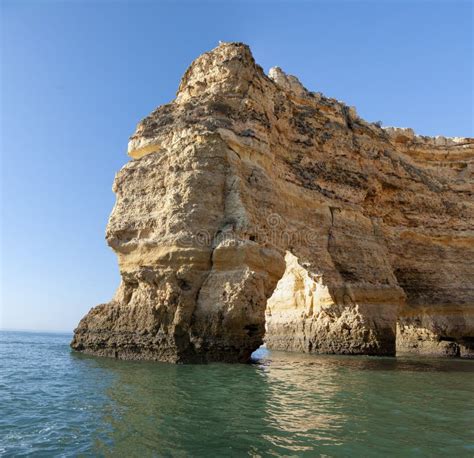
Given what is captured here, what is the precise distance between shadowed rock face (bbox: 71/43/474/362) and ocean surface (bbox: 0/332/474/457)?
97.2 inches

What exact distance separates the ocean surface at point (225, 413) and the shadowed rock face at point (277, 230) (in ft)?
8.10

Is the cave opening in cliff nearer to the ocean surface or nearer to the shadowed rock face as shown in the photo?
the shadowed rock face

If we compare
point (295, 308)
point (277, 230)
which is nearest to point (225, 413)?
point (277, 230)

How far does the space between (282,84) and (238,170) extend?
8408 mm

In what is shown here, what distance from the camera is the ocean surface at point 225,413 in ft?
17.9

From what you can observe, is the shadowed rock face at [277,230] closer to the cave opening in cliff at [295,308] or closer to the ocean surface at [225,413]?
the cave opening in cliff at [295,308]

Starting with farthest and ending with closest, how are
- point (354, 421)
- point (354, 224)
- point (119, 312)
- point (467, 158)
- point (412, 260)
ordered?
point (467, 158)
point (412, 260)
point (354, 224)
point (119, 312)
point (354, 421)

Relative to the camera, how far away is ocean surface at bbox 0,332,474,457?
5.46 metres

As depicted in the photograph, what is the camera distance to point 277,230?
17.5 metres

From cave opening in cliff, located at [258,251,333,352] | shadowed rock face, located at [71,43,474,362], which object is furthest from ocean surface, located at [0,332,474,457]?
cave opening in cliff, located at [258,251,333,352]

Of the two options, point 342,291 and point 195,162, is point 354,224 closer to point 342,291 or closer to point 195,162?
point 342,291

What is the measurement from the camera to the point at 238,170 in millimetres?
16094

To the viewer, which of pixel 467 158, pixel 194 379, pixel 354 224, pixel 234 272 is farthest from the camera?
pixel 467 158

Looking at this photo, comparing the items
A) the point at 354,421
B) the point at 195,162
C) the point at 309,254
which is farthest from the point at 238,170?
the point at 354,421
